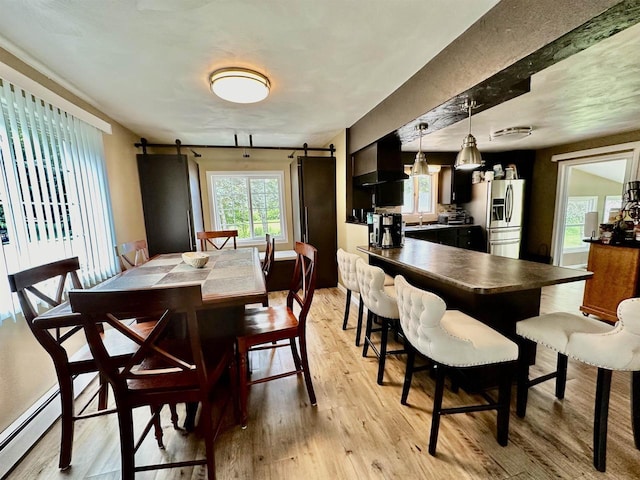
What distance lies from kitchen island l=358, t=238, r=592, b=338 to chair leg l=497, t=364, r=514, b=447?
0.38 meters

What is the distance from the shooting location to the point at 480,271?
5.45 feet

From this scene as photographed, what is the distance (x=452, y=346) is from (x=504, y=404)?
0.49m

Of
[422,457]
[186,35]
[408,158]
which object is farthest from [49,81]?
[408,158]

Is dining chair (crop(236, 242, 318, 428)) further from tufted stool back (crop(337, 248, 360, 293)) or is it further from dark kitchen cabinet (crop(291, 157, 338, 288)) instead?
dark kitchen cabinet (crop(291, 157, 338, 288))

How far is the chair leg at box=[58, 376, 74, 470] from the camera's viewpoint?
1350 mm

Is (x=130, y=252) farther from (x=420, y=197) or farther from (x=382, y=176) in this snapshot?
(x=420, y=197)

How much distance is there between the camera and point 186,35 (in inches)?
60.7

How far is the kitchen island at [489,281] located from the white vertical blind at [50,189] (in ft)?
8.40

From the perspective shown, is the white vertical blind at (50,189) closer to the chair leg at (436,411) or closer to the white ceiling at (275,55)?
the white ceiling at (275,55)

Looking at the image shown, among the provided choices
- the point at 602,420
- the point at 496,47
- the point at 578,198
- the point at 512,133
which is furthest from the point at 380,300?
the point at 578,198

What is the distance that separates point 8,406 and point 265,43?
2669 millimetres

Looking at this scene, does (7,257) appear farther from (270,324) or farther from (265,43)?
(265,43)

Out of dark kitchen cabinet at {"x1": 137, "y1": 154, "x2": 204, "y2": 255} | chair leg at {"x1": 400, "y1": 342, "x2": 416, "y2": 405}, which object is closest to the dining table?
chair leg at {"x1": 400, "y1": 342, "x2": 416, "y2": 405}

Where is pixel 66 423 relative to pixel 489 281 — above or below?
below
